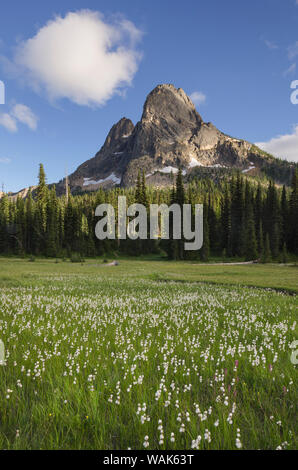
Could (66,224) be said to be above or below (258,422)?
above

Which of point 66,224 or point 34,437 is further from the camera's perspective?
point 66,224

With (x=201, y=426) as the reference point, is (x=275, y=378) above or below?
below

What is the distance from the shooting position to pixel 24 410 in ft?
9.71

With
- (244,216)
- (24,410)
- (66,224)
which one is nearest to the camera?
(24,410)

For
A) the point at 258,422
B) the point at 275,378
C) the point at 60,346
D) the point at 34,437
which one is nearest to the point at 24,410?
the point at 34,437

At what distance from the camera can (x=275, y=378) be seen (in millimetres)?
3811

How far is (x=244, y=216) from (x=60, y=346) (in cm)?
8554

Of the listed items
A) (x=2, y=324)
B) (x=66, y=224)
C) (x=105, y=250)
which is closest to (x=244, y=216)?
(x=105, y=250)
